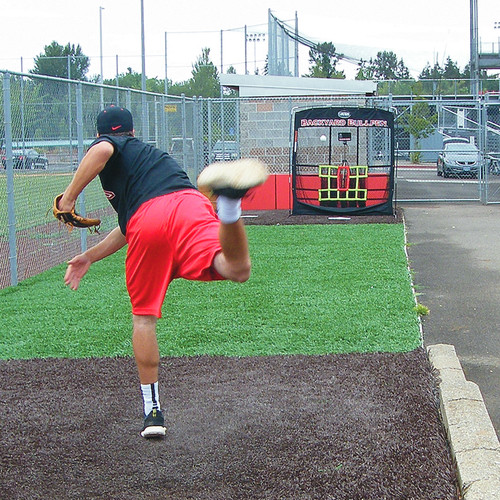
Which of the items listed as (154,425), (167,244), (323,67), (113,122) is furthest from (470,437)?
(323,67)

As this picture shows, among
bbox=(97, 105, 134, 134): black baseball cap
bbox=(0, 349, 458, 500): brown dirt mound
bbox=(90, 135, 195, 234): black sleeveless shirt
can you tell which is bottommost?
bbox=(0, 349, 458, 500): brown dirt mound

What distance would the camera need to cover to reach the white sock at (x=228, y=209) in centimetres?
335

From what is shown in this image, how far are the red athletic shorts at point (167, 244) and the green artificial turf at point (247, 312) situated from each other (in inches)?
73.0

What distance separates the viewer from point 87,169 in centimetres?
416

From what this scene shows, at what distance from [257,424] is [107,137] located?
184cm

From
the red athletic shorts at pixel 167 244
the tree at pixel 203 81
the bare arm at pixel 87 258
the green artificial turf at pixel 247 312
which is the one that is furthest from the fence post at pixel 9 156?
the tree at pixel 203 81

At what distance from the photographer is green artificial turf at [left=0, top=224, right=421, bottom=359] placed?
6.24 metres

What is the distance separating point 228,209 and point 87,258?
158 centimetres

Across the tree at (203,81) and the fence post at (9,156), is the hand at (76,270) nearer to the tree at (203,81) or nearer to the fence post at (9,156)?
the fence post at (9,156)

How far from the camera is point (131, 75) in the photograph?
77.1 meters

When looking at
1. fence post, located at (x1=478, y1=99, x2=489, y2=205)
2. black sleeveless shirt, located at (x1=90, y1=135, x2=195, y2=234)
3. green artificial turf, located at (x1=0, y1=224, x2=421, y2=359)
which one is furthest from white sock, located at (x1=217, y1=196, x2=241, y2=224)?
fence post, located at (x1=478, y1=99, x2=489, y2=205)

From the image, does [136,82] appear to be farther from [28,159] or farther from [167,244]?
[167,244]

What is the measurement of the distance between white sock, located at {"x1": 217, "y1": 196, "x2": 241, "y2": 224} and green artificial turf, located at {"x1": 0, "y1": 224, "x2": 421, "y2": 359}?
8.76 ft

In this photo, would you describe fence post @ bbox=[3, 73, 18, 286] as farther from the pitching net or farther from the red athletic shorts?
the pitching net
